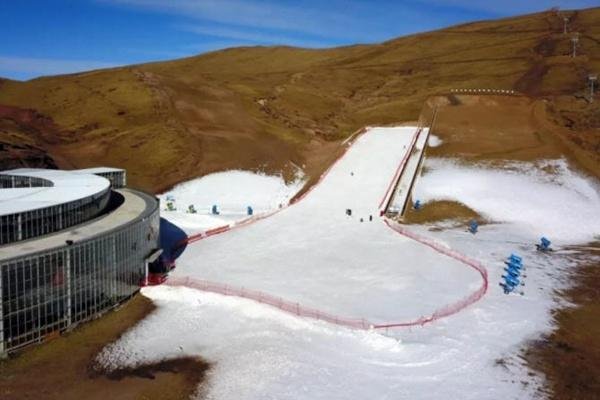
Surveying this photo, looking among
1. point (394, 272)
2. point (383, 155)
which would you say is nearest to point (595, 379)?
point (394, 272)

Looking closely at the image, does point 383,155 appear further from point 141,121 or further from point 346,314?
point 346,314

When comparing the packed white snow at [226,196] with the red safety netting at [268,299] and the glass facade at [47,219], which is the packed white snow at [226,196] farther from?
the red safety netting at [268,299]

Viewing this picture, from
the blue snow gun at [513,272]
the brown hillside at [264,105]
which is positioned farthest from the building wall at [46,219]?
the blue snow gun at [513,272]

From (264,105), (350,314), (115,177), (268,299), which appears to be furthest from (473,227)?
(264,105)

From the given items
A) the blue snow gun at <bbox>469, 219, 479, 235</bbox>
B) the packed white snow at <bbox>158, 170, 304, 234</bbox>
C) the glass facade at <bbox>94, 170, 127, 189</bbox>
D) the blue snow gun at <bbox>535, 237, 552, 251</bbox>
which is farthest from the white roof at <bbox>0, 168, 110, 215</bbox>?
the blue snow gun at <bbox>535, 237, 552, 251</bbox>

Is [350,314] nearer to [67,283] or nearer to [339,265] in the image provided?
[339,265]
